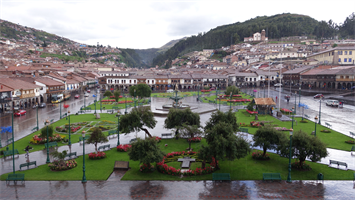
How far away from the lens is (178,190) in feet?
39.2

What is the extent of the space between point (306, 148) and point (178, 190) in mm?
7991

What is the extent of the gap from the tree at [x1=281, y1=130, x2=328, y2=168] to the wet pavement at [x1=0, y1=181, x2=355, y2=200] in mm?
1656

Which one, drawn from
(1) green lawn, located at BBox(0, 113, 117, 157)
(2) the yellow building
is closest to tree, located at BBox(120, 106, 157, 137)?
(1) green lawn, located at BBox(0, 113, 117, 157)

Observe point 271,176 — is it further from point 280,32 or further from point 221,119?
point 280,32

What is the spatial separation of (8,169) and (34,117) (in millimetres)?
18626

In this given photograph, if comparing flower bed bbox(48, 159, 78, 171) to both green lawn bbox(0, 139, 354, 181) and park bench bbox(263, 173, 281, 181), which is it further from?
park bench bbox(263, 173, 281, 181)

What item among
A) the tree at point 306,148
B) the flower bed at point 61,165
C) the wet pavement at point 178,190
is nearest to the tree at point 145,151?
the wet pavement at point 178,190

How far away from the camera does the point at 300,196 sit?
438 inches

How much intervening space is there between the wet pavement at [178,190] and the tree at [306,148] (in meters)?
1.66

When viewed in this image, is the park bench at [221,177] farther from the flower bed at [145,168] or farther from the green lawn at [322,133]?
the green lawn at [322,133]

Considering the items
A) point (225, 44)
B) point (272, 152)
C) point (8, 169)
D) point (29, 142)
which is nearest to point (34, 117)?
point (29, 142)

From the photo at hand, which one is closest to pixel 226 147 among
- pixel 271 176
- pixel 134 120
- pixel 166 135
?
pixel 271 176

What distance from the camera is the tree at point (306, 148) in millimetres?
13539

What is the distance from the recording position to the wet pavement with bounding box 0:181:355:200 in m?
11.2
